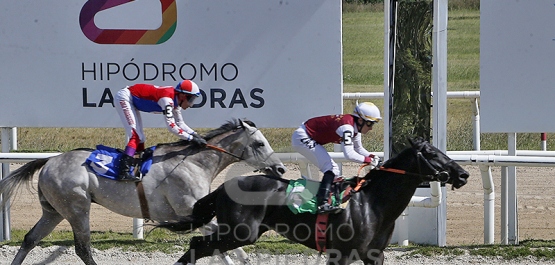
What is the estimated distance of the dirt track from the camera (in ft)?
32.0

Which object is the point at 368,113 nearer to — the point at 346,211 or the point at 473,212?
the point at 346,211

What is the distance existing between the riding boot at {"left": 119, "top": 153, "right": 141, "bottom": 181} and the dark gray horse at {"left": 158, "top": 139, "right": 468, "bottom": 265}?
38.0 inches

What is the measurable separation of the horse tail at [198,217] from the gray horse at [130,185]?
420mm

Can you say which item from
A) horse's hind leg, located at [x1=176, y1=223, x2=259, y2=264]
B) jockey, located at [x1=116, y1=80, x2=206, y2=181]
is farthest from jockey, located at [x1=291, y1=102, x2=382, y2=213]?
jockey, located at [x1=116, y1=80, x2=206, y2=181]

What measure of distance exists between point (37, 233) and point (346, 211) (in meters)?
2.81

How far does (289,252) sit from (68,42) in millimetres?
3124

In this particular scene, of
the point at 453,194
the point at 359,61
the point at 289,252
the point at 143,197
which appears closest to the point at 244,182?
the point at 143,197

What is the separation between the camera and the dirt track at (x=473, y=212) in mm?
9766

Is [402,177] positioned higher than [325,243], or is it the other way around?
[402,177]

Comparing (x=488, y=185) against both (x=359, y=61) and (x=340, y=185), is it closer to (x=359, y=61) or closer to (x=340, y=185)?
(x=340, y=185)

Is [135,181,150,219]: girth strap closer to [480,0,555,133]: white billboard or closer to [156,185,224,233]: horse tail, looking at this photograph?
[156,185,224,233]: horse tail

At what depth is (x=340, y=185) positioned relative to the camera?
265 inches

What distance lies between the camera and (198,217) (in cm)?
703

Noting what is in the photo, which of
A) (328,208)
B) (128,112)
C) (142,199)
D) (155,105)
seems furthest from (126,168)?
(328,208)
